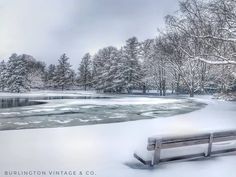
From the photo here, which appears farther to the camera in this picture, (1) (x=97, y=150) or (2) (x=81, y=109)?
(2) (x=81, y=109)

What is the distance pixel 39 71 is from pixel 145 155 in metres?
1.90

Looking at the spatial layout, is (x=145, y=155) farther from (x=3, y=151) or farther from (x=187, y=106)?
(x=3, y=151)

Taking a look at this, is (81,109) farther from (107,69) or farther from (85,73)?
(107,69)

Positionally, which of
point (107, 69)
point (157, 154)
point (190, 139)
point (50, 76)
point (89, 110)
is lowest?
point (157, 154)

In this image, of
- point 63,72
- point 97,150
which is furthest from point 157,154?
point 63,72

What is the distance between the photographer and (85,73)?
12.9 ft

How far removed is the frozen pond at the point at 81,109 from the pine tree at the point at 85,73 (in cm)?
25

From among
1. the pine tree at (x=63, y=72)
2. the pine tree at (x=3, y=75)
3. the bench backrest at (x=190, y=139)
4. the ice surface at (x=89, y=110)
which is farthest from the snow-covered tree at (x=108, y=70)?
the pine tree at (x=3, y=75)

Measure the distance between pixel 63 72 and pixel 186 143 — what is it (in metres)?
1.99

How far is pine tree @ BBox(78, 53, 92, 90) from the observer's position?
393 cm

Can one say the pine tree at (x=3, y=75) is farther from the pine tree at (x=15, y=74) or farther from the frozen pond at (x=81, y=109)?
the frozen pond at (x=81, y=109)

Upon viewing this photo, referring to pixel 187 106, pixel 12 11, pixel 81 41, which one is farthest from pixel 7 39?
pixel 187 106

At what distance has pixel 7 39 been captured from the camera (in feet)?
12.3

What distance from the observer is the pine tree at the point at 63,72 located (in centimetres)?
390
